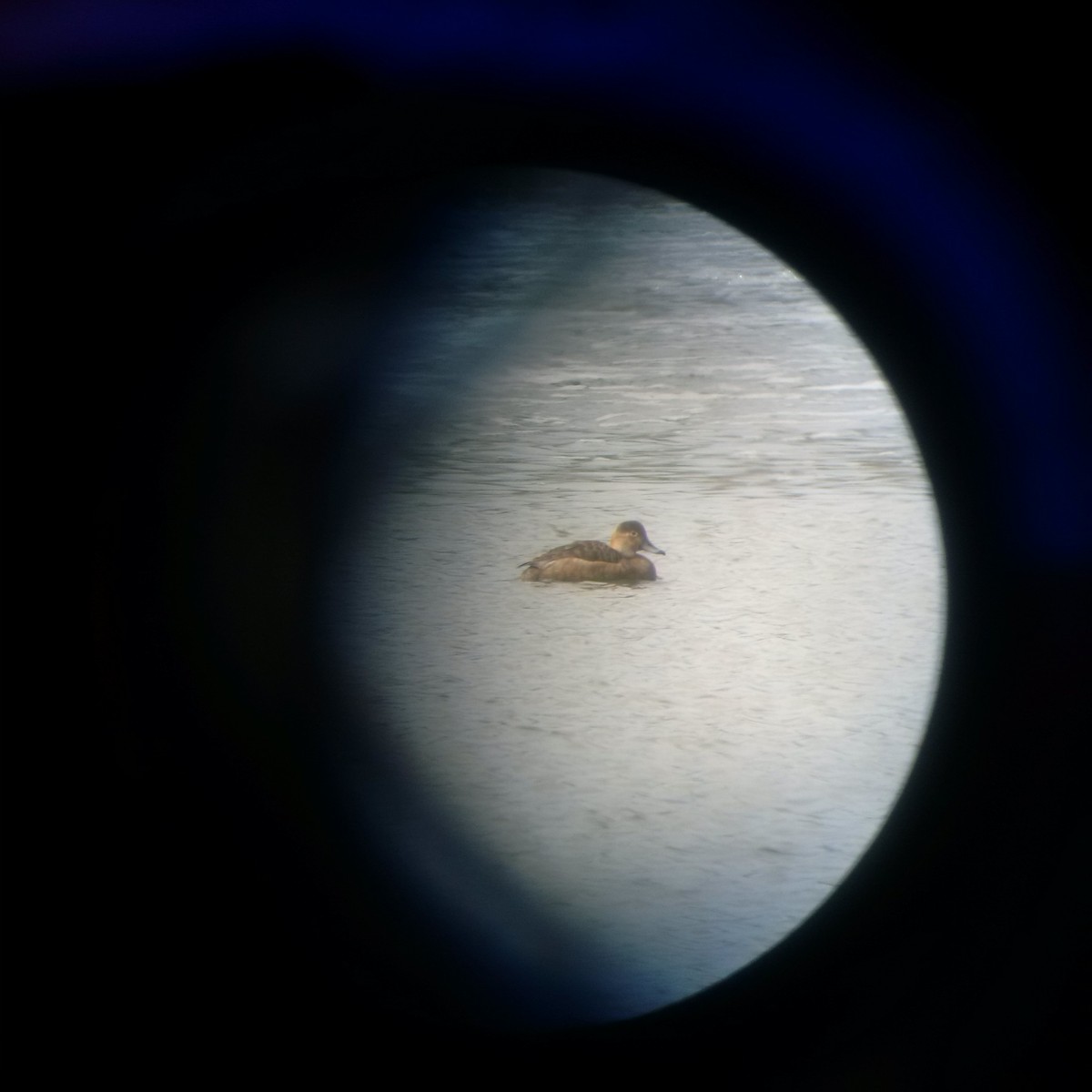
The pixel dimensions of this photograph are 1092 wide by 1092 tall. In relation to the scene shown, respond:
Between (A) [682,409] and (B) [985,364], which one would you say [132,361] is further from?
(A) [682,409]

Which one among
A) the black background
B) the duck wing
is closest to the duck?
the duck wing

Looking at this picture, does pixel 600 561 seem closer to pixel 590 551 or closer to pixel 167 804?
pixel 590 551

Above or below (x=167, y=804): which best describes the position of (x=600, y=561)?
above

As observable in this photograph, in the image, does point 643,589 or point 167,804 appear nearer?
point 167,804

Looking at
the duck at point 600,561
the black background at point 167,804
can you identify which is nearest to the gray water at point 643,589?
the duck at point 600,561

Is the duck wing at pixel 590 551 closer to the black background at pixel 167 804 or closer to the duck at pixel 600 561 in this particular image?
the duck at pixel 600 561

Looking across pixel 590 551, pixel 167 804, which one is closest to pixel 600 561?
pixel 590 551
